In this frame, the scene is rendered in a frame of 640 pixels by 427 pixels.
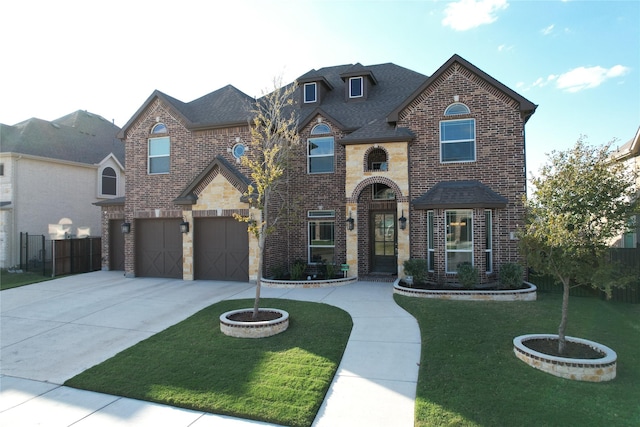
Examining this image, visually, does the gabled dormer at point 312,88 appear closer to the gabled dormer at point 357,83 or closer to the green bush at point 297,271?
the gabled dormer at point 357,83

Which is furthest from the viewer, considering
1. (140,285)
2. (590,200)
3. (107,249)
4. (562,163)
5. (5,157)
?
(5,157)

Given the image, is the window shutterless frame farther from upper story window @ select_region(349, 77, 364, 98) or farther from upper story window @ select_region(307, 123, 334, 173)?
upper story window @ select_region(349, 77, 364, 98)

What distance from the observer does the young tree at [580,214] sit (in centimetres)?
607

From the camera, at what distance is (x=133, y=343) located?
25.3 feet

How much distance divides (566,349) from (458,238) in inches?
232

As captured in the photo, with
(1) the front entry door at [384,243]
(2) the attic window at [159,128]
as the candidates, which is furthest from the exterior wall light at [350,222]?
(2) the attic window at [159,128]

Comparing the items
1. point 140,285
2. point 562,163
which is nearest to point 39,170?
point 140,285

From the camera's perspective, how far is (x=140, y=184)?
15.7m

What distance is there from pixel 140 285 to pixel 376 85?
12.9 metres

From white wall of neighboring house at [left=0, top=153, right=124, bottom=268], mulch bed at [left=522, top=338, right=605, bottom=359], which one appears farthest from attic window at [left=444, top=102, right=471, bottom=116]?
white wall of neighboring house at [left=0, top=153, right=124, bottom=268]

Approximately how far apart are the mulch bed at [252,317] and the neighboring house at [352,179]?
3311mm

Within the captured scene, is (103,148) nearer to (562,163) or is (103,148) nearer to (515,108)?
(515,108)

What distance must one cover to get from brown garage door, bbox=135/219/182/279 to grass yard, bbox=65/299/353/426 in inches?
279

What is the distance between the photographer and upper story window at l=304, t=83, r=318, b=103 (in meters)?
17.0
